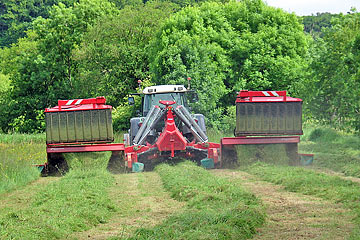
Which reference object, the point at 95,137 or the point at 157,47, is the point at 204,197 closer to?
the point at 95,137

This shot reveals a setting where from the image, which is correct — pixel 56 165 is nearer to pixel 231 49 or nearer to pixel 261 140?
pixel 261 140

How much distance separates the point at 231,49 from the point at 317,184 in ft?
69.2

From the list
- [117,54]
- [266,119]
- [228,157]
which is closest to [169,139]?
[228,157]

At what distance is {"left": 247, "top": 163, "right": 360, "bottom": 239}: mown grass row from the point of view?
33.2ft

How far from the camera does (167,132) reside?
17.2 metres

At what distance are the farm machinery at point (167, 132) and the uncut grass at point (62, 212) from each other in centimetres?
274

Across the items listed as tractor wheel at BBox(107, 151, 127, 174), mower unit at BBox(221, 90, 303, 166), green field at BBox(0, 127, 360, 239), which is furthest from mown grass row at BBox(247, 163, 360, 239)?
tractor wheel at BBox(107, 151, 127, 174)

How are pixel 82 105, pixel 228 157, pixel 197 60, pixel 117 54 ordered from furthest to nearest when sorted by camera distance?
pixel 117 54, pixel 197 60, pixel 228 157, pixel 82 105

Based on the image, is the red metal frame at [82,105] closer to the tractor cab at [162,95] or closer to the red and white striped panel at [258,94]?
the tractor cab at [162,95]

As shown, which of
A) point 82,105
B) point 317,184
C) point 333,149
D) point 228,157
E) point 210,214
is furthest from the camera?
point 333,149

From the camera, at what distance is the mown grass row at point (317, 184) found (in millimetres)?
10133

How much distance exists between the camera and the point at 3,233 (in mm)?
7879

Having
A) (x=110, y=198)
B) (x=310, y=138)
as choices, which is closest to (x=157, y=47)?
(x=310, y=138)

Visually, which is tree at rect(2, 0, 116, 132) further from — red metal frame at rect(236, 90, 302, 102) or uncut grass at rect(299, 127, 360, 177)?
red metal frame at rect(236, 90, 302, 102)
